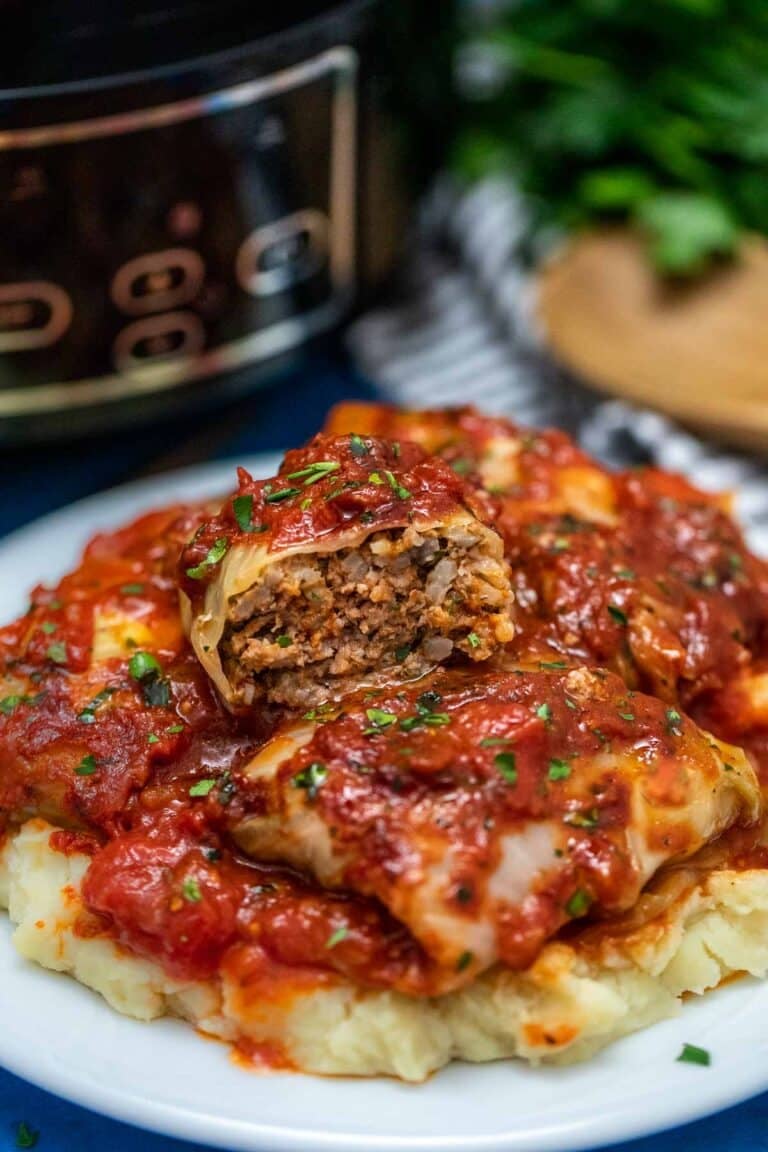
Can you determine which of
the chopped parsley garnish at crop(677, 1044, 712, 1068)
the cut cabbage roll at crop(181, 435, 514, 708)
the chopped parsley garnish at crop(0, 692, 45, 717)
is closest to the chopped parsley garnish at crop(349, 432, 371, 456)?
the cut cabbage roll at crop(181, 435, 514, 708)

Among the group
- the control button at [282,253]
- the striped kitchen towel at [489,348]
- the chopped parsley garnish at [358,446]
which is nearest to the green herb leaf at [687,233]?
the striped kitchen towel at [489,348]

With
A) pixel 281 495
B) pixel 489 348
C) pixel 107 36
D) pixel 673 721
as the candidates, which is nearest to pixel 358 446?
pixel 281 495

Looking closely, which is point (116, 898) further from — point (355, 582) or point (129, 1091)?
point (355, 582)

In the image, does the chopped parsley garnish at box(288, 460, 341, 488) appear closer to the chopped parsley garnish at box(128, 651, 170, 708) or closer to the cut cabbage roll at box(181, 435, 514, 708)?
the cut cabbage roll at box(181, 435, 514, 708)

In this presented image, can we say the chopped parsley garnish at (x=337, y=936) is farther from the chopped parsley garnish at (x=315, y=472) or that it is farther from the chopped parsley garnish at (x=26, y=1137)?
the chopped parsley garnish at (x=315, y=472)

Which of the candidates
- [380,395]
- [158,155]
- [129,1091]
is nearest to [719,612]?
[129,1091]

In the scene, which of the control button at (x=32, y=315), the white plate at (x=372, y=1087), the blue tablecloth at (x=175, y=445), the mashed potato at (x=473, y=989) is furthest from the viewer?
the blue tablecloth at (x=175, y=445)

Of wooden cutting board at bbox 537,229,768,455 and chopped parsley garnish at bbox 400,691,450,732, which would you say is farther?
wooden cutting board at bbox 537,229,768,455
